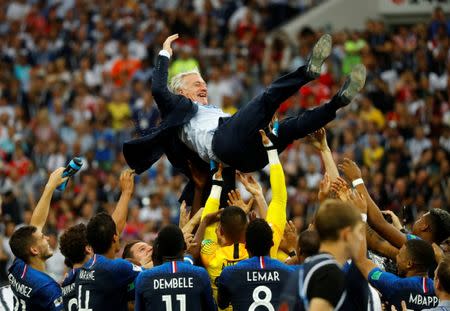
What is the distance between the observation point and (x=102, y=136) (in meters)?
20.8

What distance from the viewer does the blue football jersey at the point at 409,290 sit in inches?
311

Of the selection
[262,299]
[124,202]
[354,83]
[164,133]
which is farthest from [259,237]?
[164,133]

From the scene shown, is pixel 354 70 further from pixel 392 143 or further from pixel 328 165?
pixel 392 143

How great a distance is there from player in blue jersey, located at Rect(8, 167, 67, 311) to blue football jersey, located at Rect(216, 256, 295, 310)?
1574 mm

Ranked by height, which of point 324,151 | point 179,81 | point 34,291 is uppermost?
point 179,81

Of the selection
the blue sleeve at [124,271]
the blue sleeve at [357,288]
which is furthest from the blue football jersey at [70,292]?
the blue sleeve at [357,288]

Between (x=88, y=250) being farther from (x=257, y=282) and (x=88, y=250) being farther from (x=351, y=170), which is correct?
(x=351, y=170)

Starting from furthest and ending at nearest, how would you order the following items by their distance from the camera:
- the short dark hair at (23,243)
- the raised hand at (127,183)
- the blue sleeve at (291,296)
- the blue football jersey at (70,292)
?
the raised hand at (127,183)
the short dark hair at (23,243)
the blue football jersey at (70,292)
the blue sleeve at (291,296)

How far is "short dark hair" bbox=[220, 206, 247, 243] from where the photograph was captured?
8.46 m

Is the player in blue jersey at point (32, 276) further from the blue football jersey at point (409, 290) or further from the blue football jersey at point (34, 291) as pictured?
the blue football jersey at point (409, 290)

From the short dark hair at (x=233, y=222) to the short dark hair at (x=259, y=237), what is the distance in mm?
378

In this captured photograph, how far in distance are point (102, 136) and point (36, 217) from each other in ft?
37.3

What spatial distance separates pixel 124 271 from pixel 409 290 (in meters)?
2.12

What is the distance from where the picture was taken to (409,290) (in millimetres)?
7938
